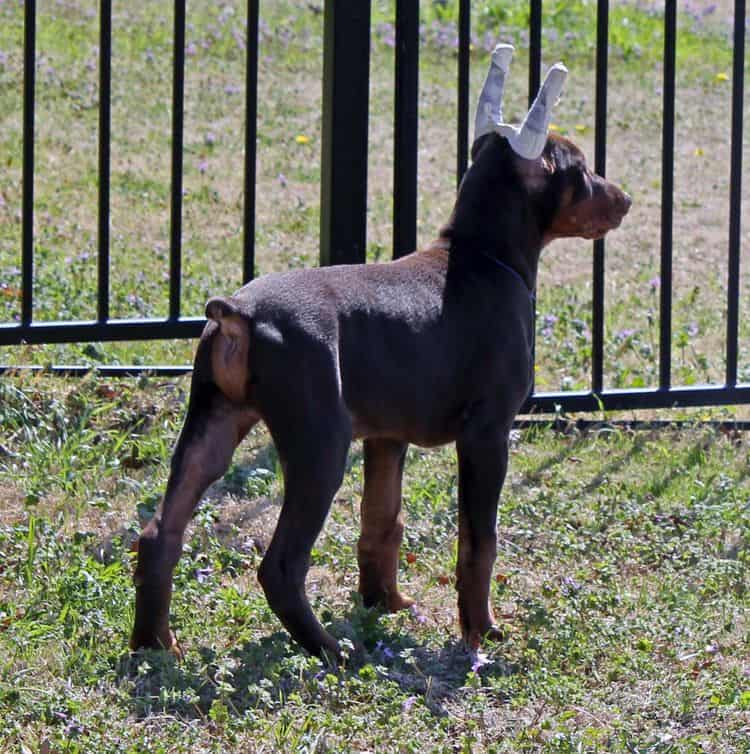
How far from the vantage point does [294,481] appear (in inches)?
171

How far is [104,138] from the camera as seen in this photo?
6.21 meters

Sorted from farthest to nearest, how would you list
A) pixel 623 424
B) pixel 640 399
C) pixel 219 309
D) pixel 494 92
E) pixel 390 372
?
pixel 623 424, pixel 640 399, pixel 494 92, pixel 390 372, pixel 219 309

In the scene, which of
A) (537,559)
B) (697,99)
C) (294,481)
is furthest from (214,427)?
(697,99)

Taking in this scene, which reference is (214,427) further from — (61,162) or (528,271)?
(61,162)

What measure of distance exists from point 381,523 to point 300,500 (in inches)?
27.1

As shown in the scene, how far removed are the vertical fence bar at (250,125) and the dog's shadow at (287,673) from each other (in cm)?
201

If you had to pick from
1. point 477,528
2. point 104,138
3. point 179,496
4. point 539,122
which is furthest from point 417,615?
point 104,138

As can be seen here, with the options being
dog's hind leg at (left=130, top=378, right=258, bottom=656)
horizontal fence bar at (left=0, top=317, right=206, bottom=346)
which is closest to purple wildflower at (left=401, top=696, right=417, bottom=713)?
dog's hind leg at (left=130, top=378, right=258, bottom=656)

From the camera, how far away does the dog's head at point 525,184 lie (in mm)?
5008

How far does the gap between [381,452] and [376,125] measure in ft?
21.7

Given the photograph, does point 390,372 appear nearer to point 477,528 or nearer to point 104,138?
point 477,528

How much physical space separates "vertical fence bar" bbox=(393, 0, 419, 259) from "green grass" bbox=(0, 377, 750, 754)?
36.0 inches

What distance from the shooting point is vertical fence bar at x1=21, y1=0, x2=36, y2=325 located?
19.8ft

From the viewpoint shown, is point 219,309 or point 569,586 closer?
point 219,309
